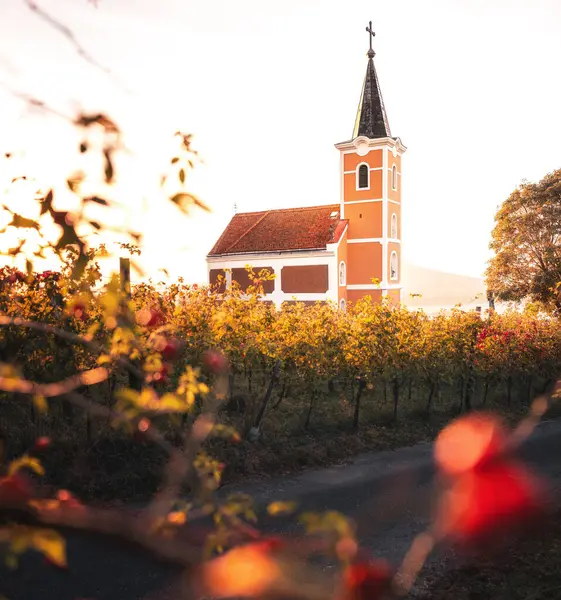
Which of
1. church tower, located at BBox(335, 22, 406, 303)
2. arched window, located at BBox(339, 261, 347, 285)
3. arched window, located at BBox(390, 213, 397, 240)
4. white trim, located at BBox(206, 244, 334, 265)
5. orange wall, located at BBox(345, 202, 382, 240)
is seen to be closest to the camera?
white trim, located at BBox(206, 244, 334, 265)

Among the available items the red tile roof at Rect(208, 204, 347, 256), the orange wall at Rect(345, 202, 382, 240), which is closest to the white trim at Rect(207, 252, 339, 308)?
the red tile roof at Rect(208, 204, 347, 256)

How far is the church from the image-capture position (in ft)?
127

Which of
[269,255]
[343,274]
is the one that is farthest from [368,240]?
[269,255]

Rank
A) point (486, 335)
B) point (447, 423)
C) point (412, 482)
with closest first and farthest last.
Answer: point (412, 482) < point (447, 423) < point (486, 335)

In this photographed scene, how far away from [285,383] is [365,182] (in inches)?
1222

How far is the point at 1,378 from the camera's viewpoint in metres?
1.62

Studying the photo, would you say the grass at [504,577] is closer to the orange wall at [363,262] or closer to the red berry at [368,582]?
the red berry at [368,582]

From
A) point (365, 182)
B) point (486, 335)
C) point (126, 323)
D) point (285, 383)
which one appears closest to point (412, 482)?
point (285, 383)

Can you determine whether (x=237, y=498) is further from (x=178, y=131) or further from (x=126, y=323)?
(x=178, y=131)

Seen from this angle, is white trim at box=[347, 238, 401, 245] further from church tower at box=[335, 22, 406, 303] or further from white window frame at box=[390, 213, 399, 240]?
white window frame at box=[390, 213, 399, 240]

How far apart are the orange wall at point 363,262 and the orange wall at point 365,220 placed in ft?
2.32

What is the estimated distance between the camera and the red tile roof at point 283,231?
39312 millimetres

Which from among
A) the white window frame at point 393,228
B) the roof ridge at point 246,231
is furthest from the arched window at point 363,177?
the roof ridge at point 246,231

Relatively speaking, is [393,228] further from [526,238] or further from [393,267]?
[526,238]
